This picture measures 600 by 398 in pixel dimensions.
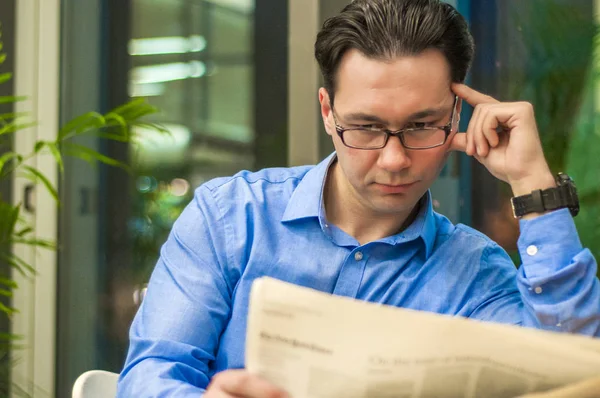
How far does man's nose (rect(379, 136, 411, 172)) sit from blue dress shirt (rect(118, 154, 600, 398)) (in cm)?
20

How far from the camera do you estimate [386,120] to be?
129cm

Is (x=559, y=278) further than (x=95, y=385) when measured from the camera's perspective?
No

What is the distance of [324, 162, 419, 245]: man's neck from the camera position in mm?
1473

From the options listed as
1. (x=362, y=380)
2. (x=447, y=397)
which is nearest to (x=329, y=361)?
(x=362, y=380)

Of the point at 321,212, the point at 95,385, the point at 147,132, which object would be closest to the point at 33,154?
the point at 147,132

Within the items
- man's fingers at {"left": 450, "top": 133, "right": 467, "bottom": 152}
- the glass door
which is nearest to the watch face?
man's fingers at {"left": 450, "top": 133, "right": 467, "bottom": 152}

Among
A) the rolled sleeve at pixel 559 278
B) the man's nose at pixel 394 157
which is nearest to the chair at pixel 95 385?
the man's nose at pixel 394 157

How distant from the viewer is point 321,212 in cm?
145

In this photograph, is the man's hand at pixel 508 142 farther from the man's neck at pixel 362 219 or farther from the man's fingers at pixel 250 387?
the man's fingers at pixel 250 387

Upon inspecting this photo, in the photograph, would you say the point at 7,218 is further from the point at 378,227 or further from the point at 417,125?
the point at 417,125

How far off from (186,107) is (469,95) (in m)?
1.80

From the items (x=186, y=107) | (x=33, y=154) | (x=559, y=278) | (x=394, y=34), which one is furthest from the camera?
(x=186, y=107)

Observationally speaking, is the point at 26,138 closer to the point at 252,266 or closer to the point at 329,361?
the point at 252,266

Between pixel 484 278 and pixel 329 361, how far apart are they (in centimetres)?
70
